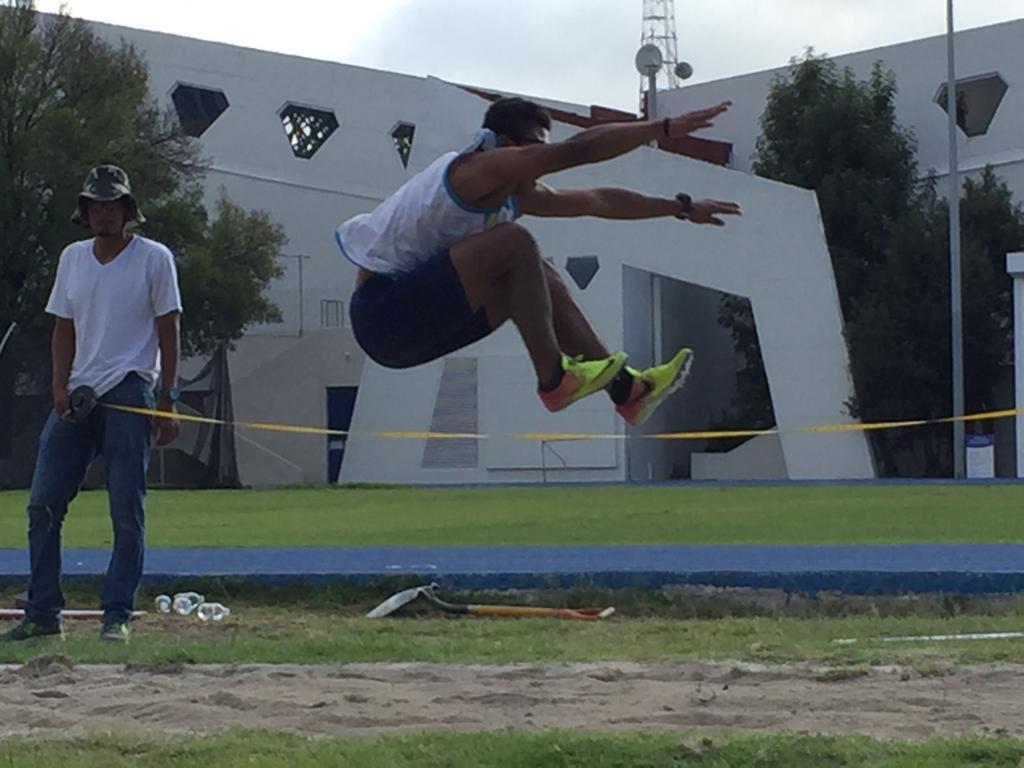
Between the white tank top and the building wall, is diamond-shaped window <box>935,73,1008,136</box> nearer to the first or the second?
the building wall

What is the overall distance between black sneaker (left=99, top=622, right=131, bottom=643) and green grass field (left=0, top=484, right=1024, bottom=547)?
6161mm

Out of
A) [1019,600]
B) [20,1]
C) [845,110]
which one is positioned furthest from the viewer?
[845,110]

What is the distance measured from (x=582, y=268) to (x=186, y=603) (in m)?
24.5

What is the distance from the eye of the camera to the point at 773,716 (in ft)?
15.8

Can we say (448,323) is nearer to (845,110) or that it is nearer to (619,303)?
(619,303)

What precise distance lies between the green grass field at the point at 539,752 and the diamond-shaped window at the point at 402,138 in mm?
39006

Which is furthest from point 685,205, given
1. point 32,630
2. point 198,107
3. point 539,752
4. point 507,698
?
point 198,107

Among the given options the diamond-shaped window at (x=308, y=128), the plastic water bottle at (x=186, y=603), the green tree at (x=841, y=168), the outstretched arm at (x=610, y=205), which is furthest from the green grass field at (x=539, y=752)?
the diamond-shaped window at (x=308, y=128)

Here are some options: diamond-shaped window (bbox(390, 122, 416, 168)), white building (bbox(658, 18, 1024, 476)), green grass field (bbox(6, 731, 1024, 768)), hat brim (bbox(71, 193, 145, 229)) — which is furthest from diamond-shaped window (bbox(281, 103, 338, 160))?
green grass field (bbox(6, 731, 1024, 768))

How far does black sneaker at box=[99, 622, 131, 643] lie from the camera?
7.24 metres

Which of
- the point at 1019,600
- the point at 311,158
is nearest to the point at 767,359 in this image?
the point at 311,158

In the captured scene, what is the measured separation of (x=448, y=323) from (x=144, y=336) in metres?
2.66

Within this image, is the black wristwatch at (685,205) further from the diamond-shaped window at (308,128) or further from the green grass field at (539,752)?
the diamond-shaped window at (308,128)

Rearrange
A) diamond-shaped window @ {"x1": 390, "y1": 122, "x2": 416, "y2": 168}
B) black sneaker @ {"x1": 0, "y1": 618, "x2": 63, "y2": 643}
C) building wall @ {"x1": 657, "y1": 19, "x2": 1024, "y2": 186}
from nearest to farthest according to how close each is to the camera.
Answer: black sneaker @ {"x1": 0, "y1": 618, "x2": 63, "y2": 643} < building wall @ {"x1": 657, "y1": 19, "x2": 1024, "y2": 186} < diamond-shaped window @ {"x1": 390, "y1": 122, "x2": 416, "y2": 168}
